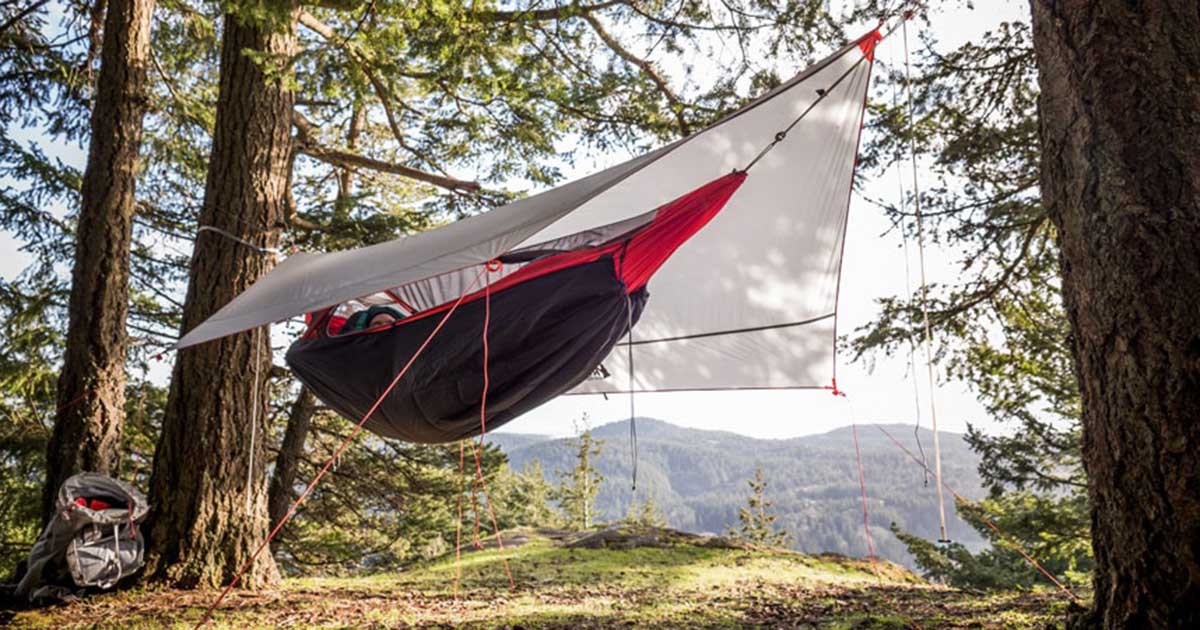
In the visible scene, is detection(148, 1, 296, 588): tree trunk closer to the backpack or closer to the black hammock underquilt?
the backpack

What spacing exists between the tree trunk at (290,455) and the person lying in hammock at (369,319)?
330 centimetres

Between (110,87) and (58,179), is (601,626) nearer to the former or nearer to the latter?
(110,87)

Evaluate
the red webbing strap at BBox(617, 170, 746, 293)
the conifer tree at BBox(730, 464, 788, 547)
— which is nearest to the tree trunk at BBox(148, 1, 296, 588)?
the red webbing strap at BBox(617, 170, 746, 293)

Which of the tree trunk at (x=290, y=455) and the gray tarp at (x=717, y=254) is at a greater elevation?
the gray tarp at (x=717, y=254)

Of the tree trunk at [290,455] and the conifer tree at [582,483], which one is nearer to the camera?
the tree trunk at [290,455]

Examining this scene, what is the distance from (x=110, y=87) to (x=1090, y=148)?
4123 millimetres

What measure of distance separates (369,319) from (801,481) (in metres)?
90.0

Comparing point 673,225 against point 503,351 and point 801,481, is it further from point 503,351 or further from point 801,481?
point 801,481

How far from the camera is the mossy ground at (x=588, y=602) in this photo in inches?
95.8

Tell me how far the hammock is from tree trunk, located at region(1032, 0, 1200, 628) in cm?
68

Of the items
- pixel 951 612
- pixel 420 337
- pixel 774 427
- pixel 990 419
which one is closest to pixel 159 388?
pixel 420 337

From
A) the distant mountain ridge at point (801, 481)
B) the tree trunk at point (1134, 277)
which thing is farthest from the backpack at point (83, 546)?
the distant mountain ridge at point (801, 481)

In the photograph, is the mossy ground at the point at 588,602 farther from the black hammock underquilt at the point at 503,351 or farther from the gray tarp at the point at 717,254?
the gray tarp at the point at 717,254

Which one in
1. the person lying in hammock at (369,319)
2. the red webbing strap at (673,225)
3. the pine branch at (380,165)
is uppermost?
the pine branch at (380,165)
